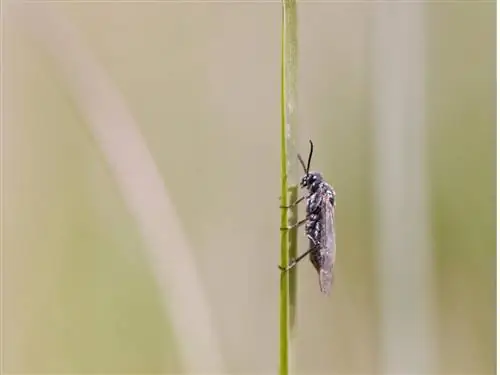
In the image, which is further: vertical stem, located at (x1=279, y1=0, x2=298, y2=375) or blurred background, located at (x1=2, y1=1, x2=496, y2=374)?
blurred background, located at (x1=2, y1=1, x2=496, y2=374)

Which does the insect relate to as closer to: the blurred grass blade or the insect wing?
the insect wing

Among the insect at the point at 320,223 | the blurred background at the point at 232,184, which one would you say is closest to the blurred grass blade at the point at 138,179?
the blurred background at the point at 232,184

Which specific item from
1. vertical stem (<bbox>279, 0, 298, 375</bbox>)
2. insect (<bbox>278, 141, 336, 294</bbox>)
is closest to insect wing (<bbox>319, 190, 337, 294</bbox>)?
insect (<bbox>278, 141, 336, 294</bbox>)

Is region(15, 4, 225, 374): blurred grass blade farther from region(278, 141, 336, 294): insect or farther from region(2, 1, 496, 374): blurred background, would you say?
region(278, 141, 336, 294): insect

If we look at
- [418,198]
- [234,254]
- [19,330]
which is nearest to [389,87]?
[418,198]

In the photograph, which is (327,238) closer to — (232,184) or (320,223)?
(320,223)

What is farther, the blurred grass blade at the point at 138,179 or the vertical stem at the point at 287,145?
the blurred grass blade at the point at 138,179

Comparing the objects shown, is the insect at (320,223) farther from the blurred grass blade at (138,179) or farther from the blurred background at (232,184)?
the blurred grass blade at (138,179)
